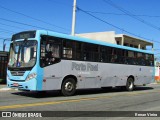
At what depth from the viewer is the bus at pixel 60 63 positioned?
558 inches

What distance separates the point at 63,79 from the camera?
15578mm

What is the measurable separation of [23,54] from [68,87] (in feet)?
9.66

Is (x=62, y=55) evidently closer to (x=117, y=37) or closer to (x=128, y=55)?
(x=128, y=55)

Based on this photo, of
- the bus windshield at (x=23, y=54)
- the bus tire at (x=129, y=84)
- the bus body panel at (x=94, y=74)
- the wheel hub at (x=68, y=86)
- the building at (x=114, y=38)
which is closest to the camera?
the bus windshield at (x=23, y=54)

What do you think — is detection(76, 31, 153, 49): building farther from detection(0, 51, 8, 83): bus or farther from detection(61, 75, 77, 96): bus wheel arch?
detection(61, 75, 77, 96): bus wheel arch

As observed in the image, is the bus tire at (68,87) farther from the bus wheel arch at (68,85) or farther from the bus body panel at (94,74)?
the bus body panel at (94,74)

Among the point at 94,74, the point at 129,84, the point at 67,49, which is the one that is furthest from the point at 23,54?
the point at 129,84

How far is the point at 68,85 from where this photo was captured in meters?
15.8

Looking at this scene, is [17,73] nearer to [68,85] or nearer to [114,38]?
[68,85]

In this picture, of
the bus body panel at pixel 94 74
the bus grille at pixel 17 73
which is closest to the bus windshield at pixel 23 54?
the bus grille at pixel 17 73

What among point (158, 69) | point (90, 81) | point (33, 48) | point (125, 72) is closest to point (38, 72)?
point (33, 48)

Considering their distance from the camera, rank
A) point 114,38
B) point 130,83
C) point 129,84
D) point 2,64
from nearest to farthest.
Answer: point 129,84
point 130,83
point 2,64
point 114,38

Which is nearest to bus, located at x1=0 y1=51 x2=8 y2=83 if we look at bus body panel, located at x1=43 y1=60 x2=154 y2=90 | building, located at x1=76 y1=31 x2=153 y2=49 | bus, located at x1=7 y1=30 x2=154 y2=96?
bus, located at x1=7 y1=30 x2=154 y2=96

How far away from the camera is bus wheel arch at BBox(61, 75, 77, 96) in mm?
15578
